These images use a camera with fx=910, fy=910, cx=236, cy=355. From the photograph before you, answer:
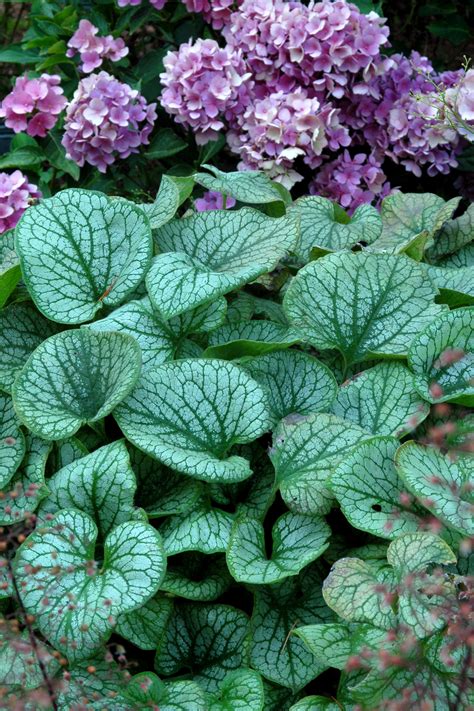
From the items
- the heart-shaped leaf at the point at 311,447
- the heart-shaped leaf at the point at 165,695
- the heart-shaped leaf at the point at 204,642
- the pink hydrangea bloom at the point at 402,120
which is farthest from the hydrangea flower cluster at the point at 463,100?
the heart-shaped leaf at the point at 165,695

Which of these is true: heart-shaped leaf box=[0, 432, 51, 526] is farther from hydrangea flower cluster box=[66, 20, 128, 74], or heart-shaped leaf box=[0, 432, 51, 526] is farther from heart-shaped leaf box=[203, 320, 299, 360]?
hydrangea flower cluster box=[66, 20, 128, 74]

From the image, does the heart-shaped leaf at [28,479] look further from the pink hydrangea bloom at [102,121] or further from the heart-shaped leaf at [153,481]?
the pink hydrangea bloom at [102,121]

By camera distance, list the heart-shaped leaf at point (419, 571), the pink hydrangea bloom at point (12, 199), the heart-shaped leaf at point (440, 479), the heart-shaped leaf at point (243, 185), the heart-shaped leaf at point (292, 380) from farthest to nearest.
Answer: the pink hydrangea bloom at point (12, 199) < the heart-shaped leaf at point (243, 185) < the heart-shaped leaf at point (292, 380) < the heart-shaped leaf at point (440, 479) < the heart-shaped leaf at point (419, 571)

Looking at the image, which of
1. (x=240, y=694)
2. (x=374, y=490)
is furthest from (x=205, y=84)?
(x=240, y=694)

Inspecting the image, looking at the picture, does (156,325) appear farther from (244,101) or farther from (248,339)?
(244,101)

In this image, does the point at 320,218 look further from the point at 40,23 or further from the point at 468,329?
the point at 40,23

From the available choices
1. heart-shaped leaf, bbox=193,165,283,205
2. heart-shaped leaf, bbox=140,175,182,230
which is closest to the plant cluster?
heart-shaped leaf, bbox=193,165,283,205

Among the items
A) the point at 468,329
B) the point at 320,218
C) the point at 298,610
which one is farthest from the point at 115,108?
the point at 298,610
